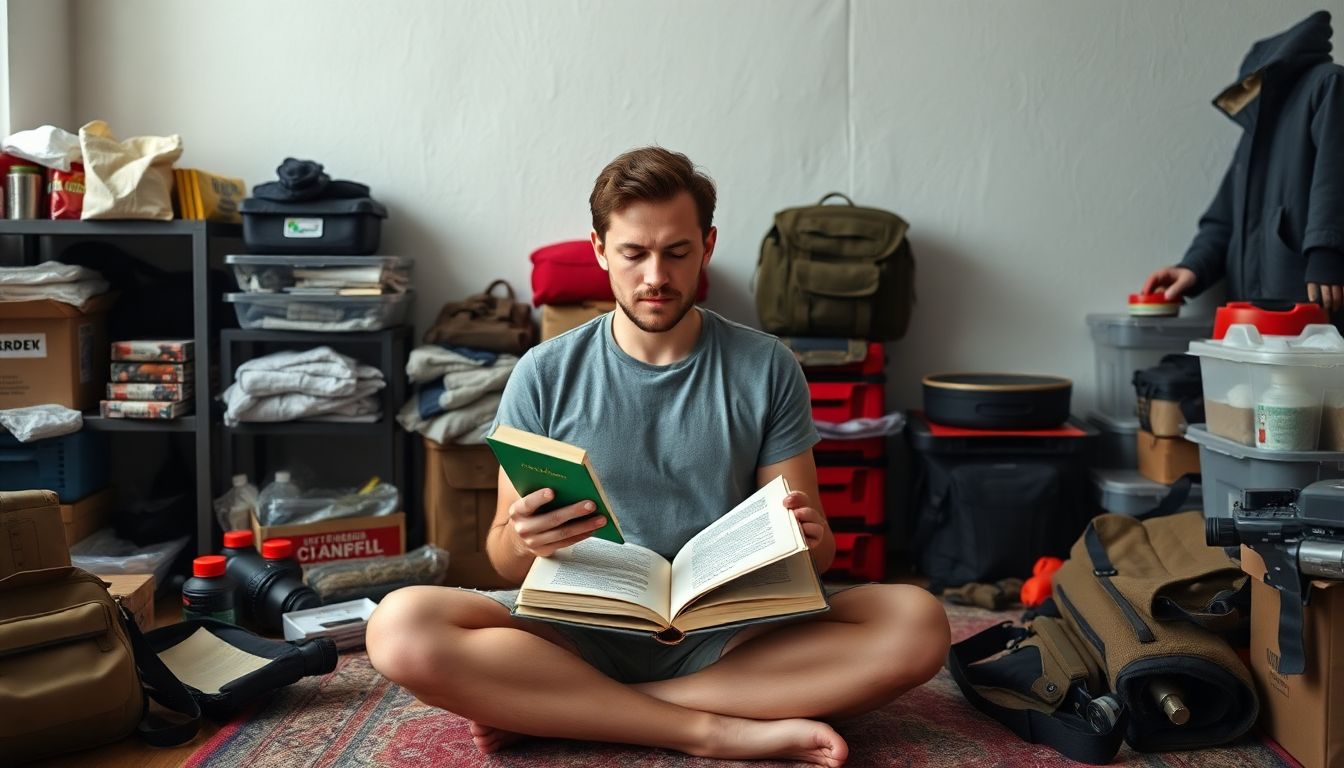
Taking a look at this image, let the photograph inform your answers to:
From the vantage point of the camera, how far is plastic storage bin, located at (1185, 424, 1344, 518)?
7.32ft

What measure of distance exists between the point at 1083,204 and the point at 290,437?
7.92ft

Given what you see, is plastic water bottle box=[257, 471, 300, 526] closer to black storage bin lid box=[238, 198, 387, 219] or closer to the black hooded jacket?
black storage bin lid box=[238, 198, 387, 219]

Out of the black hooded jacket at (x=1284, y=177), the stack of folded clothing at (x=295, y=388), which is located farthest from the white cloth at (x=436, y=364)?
the black hooded jacket at (x=1284, y=177)

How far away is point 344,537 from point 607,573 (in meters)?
1.47

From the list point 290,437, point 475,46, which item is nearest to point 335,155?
point 475,46

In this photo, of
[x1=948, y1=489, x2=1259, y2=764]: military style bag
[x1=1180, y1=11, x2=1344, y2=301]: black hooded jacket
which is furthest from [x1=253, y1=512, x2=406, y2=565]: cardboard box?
[x1=1180, y1=11, x2=1344, y2=301]: black hooded jacket

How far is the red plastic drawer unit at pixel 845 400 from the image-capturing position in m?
3.25

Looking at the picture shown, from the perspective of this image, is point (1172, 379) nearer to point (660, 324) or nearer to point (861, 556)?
point (861, 556)

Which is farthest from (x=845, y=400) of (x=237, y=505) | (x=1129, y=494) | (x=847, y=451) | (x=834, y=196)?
(x=237, y=505)

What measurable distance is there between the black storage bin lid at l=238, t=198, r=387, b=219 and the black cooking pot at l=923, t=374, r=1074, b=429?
1.62 m

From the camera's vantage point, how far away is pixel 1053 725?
2.05m

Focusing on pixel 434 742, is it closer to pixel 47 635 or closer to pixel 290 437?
pixel 47 635

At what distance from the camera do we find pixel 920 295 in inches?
138

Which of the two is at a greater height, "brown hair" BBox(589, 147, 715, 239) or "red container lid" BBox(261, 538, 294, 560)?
"brown hair" BBox(589, 147, 715, 239)
